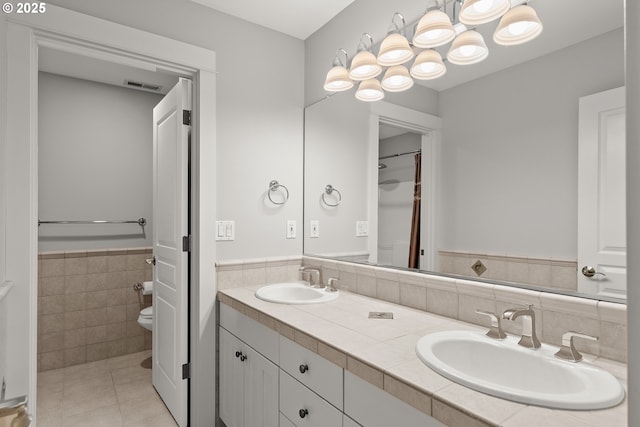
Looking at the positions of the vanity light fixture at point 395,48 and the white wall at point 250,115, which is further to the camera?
the white wall at point 250,115

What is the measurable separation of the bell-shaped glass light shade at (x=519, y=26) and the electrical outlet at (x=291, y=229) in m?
1.55

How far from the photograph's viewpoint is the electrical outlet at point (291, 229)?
2.41 metres

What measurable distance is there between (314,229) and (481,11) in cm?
152

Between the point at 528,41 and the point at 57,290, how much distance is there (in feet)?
11.6

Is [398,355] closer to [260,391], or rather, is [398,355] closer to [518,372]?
[518,372]

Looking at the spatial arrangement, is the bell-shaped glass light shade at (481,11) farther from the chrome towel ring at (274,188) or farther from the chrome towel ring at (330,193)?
the chrome towel ring at (274,188)

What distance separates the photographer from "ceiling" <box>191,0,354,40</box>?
208 centimetres

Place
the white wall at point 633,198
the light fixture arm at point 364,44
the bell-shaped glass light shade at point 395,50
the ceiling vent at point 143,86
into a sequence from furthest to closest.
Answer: the ceiling vent at point 143,86, the light fixture arm at point 364,44, the bell-shaped glass light shade at point 395,50, the white wall at point 633,198

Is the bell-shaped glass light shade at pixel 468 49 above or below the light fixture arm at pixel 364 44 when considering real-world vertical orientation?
below

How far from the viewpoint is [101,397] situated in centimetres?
249

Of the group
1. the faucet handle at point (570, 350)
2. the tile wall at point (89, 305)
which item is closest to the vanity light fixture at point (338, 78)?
the faucet handle at point (570, 350)

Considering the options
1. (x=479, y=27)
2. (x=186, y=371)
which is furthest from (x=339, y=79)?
(x=186, y=371)

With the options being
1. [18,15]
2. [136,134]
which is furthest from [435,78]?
[136,134]

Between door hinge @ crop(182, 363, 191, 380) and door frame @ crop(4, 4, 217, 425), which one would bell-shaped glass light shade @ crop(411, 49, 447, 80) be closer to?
door frame @ crop(4, 4, 217, 425)
